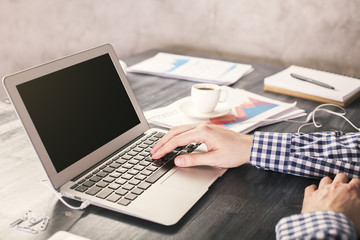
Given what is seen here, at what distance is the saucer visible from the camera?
3.90 ft

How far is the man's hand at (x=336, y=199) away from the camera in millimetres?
758

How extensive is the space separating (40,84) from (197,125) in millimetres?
368

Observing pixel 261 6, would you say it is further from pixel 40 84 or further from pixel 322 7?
pixel 40 84

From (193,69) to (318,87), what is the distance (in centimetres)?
48

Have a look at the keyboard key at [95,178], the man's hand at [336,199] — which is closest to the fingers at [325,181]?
the man's hand at [336,199]

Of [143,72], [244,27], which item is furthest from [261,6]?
[143,72]

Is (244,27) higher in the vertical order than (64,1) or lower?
lower

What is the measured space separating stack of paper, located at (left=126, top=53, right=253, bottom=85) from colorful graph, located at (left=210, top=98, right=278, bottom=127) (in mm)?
205

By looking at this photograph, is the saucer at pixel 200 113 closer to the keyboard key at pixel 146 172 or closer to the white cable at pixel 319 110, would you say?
the white cable at pixel 319 110

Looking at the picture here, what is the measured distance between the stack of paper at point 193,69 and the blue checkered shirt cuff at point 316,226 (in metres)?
0.82

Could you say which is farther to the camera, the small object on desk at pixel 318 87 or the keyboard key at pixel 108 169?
the small object on desk at pixel 318 87

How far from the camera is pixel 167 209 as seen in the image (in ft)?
2.49

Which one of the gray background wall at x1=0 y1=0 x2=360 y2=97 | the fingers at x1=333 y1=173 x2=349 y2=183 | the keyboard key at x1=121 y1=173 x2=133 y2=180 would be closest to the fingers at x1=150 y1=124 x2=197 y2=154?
the keyboard key at x1=121 y1=173 x2=133 y2=180

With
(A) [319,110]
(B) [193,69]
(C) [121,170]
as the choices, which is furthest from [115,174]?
(B) [193,69]
